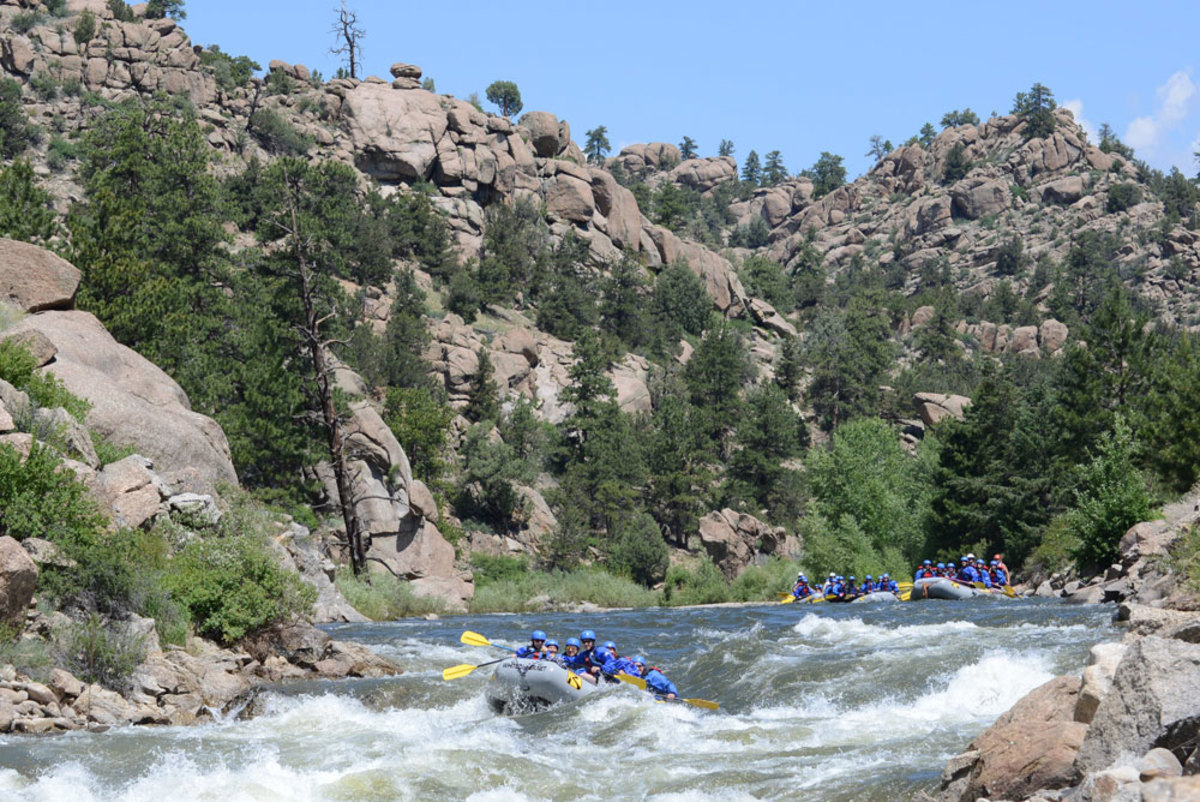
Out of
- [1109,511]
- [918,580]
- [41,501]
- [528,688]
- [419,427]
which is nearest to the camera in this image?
[41,501]

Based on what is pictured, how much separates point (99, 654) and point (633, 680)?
683 centimetres

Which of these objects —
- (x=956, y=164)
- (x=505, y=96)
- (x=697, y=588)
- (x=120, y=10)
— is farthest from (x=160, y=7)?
(x=956, y=164)

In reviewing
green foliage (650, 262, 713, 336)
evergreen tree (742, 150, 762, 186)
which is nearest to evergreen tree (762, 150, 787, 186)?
evergreen tree (742, 150, 762, 186)

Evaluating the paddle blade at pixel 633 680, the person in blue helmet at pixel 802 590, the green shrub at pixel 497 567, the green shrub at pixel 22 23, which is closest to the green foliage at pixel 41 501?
the paddle blade at pixel 633 680

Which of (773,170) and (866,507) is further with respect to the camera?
(773,170)

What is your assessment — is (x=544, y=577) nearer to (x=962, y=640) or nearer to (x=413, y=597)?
(x=413, y=597)

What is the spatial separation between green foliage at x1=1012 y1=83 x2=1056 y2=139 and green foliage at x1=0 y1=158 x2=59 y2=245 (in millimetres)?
127961

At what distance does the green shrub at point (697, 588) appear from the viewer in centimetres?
4369

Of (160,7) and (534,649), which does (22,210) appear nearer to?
(534,649)

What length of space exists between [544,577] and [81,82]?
49.0 meters

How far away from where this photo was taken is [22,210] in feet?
103

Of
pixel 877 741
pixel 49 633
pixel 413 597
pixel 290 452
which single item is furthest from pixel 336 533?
Result: pixel 877 741

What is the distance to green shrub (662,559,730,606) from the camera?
143ft

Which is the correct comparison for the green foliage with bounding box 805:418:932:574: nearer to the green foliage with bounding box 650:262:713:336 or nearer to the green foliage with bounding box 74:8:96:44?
the green foliage with bounding box 650:262:713:336
